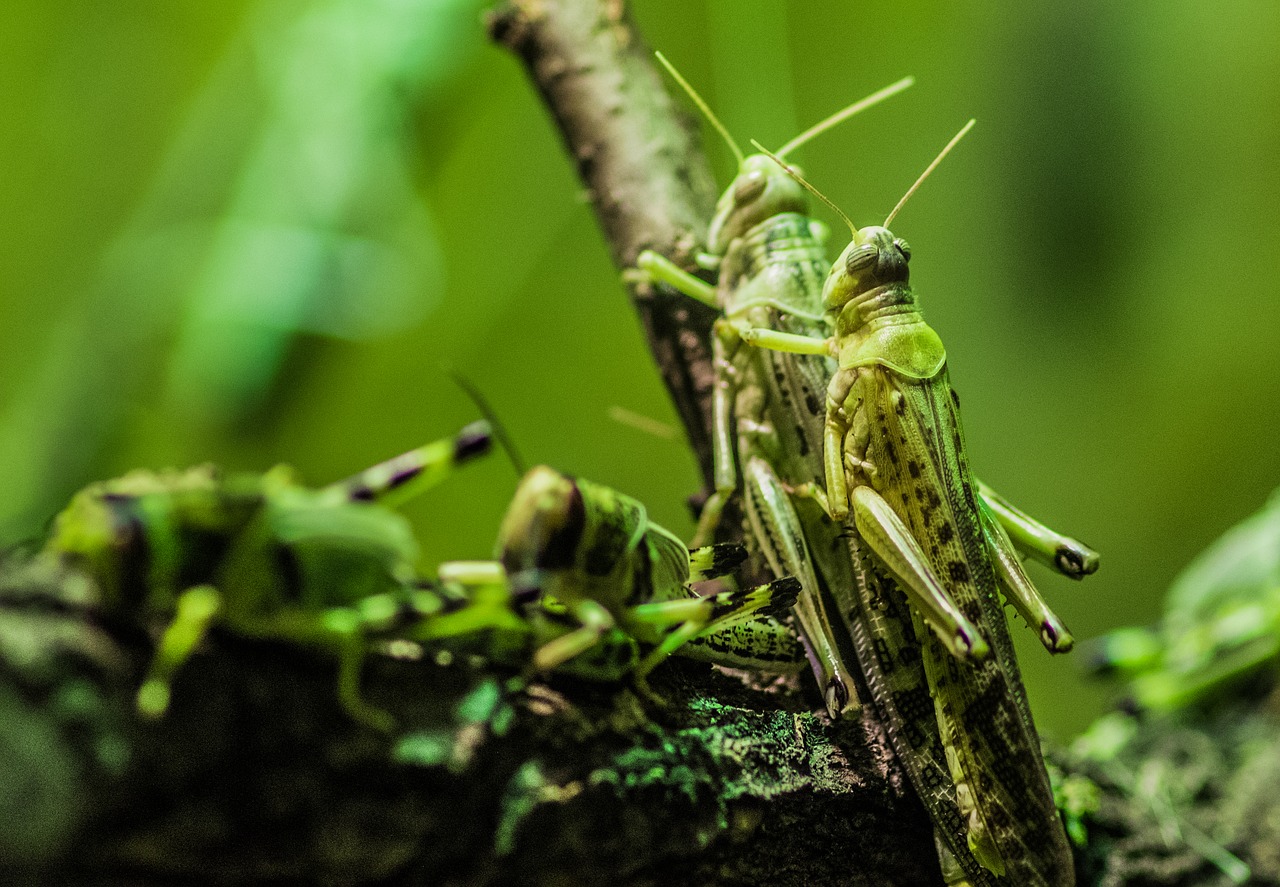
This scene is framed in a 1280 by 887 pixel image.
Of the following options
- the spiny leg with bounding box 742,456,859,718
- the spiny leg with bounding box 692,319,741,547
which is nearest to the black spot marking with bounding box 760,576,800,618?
the spiny leg with bounding box 742,456,859,718

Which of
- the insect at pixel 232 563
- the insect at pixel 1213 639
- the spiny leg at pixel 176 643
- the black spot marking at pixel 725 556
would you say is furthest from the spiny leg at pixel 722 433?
the insect at pixel 1213 639

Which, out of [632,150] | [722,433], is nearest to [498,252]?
[632,150]

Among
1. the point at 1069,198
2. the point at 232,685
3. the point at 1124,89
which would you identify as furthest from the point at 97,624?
the point at 1124,89

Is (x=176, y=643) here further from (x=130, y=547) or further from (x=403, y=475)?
(x=403, y=475)

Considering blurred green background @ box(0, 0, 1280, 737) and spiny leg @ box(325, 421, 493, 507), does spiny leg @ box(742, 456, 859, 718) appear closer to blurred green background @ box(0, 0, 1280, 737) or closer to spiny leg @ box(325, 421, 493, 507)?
spiny leg @ box(325, 421, 493, 507)

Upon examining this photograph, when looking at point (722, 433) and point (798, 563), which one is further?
point (722, 433)

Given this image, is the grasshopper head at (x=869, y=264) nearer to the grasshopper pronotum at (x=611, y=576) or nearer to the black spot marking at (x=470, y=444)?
the grasshopper pronotum at (x=611, y=576)

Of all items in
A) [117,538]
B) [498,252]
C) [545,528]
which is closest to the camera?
[117,538]

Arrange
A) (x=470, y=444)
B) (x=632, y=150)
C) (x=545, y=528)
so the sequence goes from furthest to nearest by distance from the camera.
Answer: (x=632, y=150) → (x=470, y=444) → (x=545, y=528)
